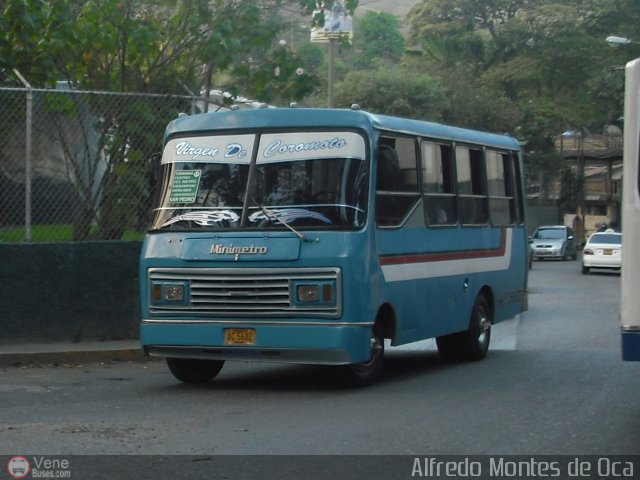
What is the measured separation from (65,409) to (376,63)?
87926 millimetres

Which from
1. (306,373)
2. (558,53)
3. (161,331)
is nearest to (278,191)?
(161,331)

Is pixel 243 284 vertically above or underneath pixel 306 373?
above

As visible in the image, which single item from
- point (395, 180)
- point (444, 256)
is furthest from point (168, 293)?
point (444, 256)

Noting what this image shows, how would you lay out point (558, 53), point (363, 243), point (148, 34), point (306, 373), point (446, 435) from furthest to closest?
point (558, 53) → point (148, 34) → point (306, 373) → point (363, 243) → point (446, 435)

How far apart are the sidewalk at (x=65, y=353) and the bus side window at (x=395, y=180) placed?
3.85m

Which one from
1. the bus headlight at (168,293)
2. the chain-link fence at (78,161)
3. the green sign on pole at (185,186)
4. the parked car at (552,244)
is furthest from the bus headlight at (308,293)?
the parked car at (552,244)

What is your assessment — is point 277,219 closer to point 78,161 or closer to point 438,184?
point 438,184

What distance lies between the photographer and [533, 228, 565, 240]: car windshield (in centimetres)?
5359

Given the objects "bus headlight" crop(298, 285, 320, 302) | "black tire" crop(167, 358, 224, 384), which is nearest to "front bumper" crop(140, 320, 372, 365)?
"bus headlight" crop(298, 285, 320, 302)

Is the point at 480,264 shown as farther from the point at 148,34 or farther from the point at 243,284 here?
the point at 148,34

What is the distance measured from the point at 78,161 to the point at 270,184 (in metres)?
4.54

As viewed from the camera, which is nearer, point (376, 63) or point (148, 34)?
point (148, 34)

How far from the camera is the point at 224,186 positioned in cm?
1205
